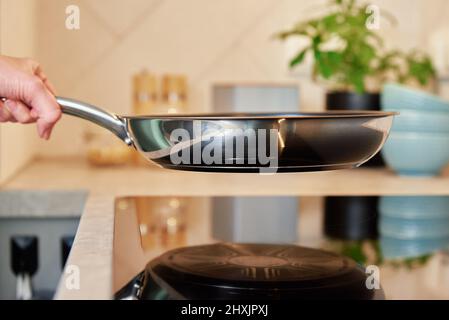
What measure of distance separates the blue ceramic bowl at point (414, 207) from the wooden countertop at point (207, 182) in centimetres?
10

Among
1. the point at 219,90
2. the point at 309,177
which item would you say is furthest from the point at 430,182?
the point at 219,90

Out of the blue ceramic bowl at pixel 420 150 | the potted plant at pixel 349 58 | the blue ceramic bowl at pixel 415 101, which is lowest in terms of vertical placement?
the blue ceramic bowl at pixel 420 150

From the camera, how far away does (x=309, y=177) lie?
1.34 m

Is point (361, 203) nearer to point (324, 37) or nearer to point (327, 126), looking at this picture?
point (327, 126)

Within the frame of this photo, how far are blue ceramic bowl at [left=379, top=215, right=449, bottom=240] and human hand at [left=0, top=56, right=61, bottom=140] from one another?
0.40m

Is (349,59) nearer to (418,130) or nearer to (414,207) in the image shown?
(418,130)

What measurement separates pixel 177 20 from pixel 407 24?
1.84ft

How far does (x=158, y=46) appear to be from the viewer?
5.34ft

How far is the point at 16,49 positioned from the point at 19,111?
595 millimetres

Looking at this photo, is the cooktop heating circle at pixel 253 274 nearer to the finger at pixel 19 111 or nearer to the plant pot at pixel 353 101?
the finger at pixel 19 111

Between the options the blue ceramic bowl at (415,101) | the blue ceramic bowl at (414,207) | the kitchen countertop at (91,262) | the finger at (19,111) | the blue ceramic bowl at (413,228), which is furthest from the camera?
the blue ceramic bowl at (415,101)

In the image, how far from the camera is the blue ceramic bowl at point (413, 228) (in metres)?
0.81

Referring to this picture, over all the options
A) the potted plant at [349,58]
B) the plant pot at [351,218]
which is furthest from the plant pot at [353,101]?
the plant pot at [351,218]

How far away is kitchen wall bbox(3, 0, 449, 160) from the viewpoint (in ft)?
5.22
